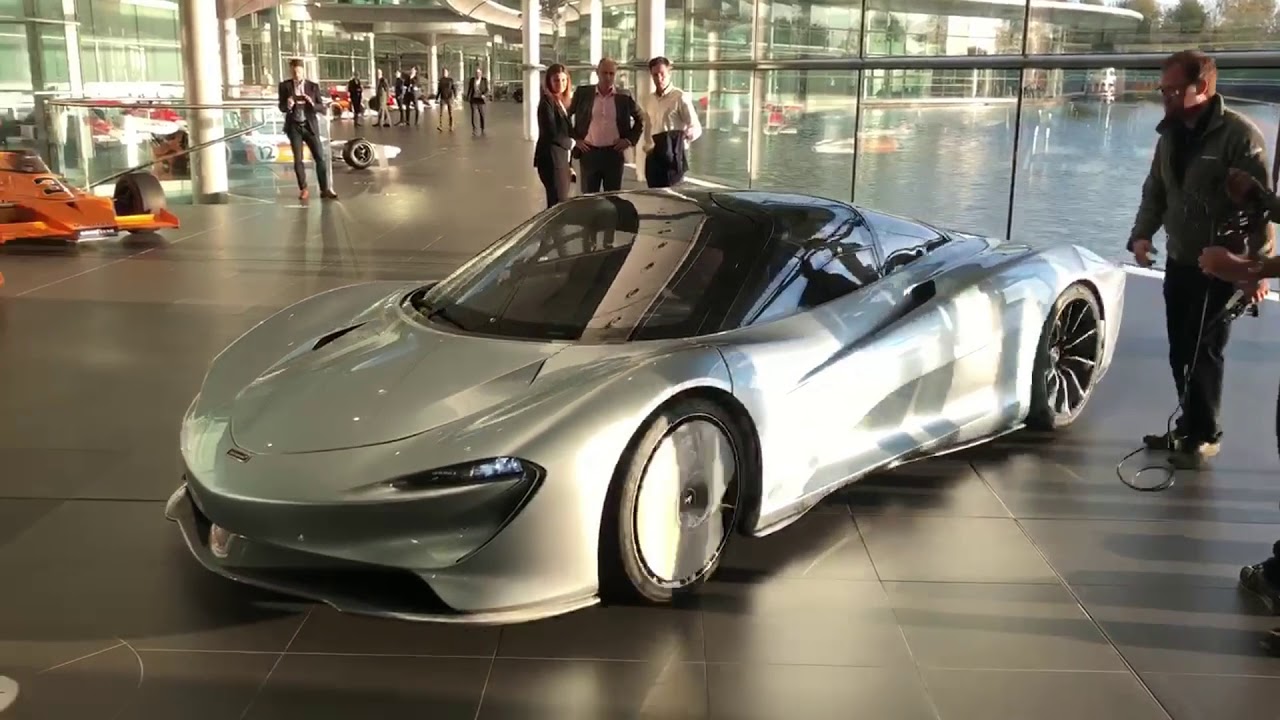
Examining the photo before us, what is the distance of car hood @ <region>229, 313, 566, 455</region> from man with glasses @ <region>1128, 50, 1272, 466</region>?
2647 mm

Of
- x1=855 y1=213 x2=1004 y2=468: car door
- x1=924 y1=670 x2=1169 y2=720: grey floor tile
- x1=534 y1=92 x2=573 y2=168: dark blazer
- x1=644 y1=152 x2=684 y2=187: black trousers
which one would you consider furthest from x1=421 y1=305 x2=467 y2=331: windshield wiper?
x1=534 y1=92 x2=573 y2=168: dark blazer

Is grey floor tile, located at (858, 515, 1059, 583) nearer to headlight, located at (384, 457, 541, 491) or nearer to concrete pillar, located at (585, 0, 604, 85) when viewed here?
headlight, located at (384, 457, 541, 491)

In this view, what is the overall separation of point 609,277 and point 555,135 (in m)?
5.13

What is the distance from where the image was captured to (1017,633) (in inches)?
114

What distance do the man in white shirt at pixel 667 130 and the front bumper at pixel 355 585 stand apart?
5.62 meters

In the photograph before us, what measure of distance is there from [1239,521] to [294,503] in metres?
3.16

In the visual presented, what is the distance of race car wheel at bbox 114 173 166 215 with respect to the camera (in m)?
9.95

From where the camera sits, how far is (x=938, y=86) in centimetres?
1856

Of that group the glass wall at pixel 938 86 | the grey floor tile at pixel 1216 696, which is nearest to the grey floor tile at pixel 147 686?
the grey floor tile at pixel 1216 696

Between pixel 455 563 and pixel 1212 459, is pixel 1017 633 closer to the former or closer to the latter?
pixel 455 563

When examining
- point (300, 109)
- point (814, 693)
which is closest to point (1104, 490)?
point (814, 693)

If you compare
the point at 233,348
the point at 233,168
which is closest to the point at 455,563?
the point at 233,348

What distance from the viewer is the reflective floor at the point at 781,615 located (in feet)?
8.33

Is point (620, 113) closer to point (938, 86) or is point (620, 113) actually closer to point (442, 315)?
point (442, 315)
